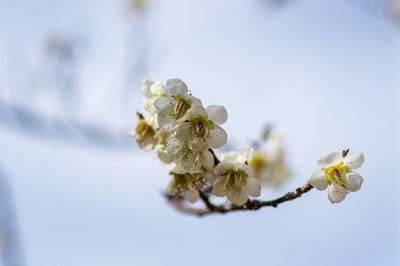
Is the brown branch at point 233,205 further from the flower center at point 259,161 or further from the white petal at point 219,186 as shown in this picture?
the flower center at point 259,161

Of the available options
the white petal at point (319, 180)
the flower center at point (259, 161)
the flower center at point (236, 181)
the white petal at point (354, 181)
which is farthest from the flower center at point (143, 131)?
the flower center at point (259, 161)

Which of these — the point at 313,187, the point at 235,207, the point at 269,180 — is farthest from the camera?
the point at 269,180

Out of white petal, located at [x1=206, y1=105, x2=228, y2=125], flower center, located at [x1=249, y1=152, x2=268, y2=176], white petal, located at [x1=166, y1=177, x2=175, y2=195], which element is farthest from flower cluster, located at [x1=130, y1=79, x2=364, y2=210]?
flower center, located at [x1=249, y1=152, x2=268, y2=176]

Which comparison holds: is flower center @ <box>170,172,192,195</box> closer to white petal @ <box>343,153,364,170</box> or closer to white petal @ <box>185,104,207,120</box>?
white petal @ <box>185,104,207,120</box>

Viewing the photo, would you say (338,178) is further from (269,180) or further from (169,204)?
(269,180)

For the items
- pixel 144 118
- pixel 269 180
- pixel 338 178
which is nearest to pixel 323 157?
pixel 338 178

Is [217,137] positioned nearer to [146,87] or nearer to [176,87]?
[176,87]
